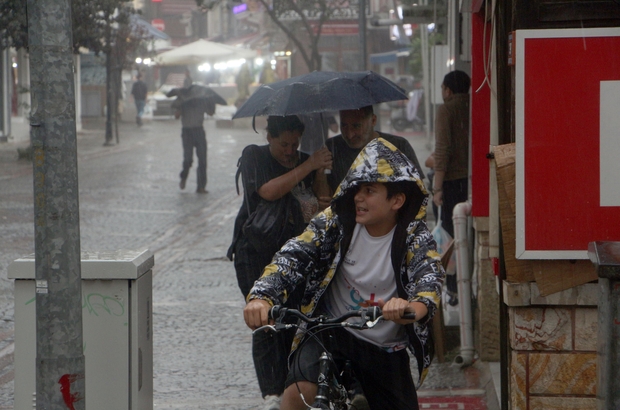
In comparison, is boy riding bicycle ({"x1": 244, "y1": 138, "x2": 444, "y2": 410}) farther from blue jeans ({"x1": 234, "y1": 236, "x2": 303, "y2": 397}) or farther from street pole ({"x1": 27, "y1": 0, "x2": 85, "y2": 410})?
blue jeans ({"x1": 234, "y1": 236, "x2": 303, "y2": 397})

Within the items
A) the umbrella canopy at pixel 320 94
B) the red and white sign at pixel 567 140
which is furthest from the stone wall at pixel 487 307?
the red and white sign at pixel 567 140

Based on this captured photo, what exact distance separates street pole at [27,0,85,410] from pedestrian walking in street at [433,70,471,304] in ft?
16.0

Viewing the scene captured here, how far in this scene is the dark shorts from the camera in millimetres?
3555

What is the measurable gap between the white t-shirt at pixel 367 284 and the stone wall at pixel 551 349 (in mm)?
859

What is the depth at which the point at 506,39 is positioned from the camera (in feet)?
14.5

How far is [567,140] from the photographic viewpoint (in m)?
4.05

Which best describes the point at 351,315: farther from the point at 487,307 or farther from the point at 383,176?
the point at 487,307

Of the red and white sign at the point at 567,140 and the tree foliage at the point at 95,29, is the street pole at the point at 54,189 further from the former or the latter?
the tree foliage at the point at 95,29

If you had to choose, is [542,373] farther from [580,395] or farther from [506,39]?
[506,39]

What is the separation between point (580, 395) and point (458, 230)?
2.11 meters

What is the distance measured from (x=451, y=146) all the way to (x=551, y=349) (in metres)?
3.72

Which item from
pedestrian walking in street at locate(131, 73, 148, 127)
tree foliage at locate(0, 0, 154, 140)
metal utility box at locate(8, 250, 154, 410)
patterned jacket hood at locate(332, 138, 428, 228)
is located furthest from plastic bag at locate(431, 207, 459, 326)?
pedestrian walking in street at locate(131, 73, 148, 127)

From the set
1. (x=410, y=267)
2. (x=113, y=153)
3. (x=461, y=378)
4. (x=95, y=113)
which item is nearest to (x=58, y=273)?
(x=410, y=267)

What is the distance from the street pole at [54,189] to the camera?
3209 millimetres
